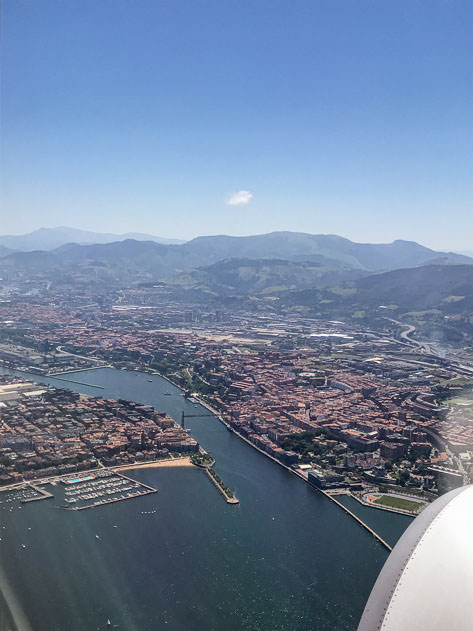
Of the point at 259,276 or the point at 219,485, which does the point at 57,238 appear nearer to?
the point at 259,276

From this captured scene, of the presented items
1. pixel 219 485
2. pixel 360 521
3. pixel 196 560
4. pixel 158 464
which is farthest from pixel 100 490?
pixel 360 521

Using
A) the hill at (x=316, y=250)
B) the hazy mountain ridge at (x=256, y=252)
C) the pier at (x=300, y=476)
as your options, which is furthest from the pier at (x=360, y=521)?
the hill at (x=316, y=250)

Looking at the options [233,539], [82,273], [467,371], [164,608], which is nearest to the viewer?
[164,608]

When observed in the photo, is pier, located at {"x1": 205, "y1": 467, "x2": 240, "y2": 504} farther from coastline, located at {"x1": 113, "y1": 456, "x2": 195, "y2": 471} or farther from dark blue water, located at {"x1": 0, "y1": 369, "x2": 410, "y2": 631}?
coastline, located at {"x1": 113, "y1": 456, "x2": 195, "y2": 471}

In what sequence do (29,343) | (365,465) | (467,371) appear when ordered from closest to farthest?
(365,465), (467,371), (29,343)

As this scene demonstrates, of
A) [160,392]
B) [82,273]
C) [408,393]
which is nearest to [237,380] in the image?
[160,392]

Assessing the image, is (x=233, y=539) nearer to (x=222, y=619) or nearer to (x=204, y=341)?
(x=222, y=619)

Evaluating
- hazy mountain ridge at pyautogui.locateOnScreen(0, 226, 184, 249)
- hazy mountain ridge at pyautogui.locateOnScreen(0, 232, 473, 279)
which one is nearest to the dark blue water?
hazy mountain ridge at pyautogui.locateOnScreen(0, 226, 184, 249)

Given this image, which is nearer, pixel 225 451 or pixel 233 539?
pixel 233 539
